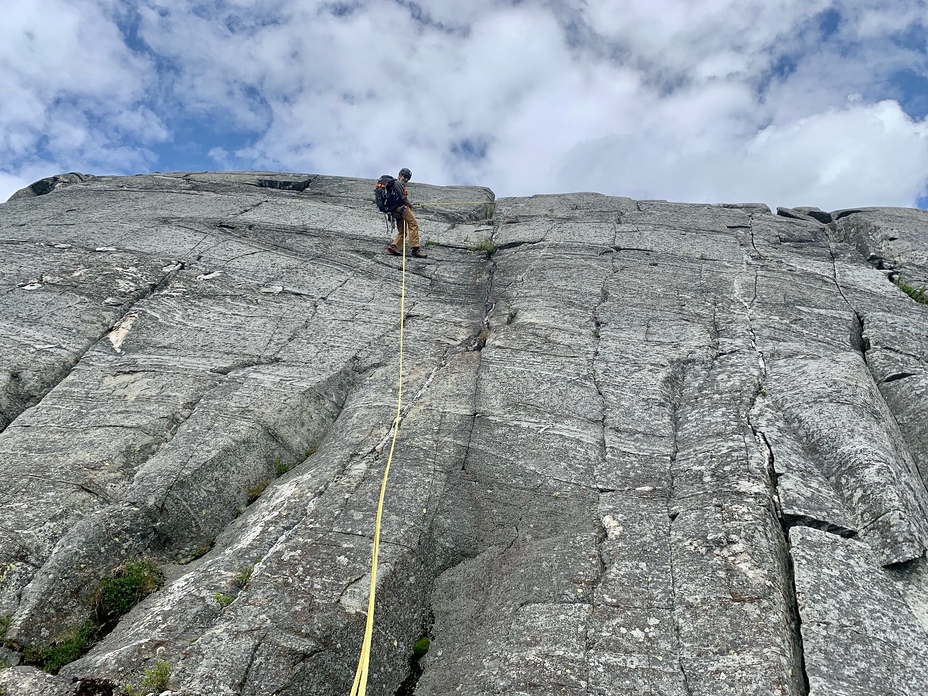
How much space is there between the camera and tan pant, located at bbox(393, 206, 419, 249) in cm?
1695

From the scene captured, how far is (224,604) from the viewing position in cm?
754

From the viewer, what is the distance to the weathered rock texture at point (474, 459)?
7.03m

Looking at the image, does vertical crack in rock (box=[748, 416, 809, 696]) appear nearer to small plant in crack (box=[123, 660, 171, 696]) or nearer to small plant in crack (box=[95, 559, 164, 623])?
small plant in crack (box=[123, 660, 171, 696])

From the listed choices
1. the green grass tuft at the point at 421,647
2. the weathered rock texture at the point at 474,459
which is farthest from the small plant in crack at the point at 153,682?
the green grass tuft at the point at 421,647

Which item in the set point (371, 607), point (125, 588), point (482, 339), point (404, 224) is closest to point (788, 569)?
point (371, 607)

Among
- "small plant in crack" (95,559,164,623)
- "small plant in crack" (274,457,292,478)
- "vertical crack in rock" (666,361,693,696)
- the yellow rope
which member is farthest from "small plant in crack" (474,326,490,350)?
"small plant in crack" (95,559,164,623)

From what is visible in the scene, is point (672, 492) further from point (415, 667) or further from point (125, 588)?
point (125, 588)

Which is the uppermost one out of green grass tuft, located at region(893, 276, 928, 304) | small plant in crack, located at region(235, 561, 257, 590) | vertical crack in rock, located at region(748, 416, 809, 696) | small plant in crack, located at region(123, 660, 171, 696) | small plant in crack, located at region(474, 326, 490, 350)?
green grass tuft, located at region(893, 276, 928, 304)

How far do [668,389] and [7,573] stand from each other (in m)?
9.55

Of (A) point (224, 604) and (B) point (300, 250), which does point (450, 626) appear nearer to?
(A) point (224, 604)

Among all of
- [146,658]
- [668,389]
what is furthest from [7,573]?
[668,389]

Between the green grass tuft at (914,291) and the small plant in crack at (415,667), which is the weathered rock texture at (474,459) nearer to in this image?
the small plant in crack at (415,667)

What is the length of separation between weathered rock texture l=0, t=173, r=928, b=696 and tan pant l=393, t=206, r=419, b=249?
0.64 m

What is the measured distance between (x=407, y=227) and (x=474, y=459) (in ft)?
29.3
